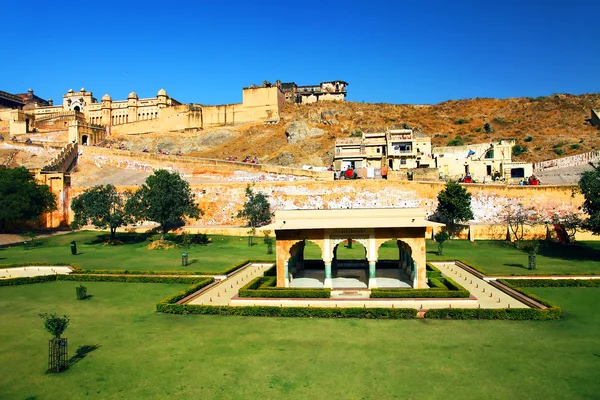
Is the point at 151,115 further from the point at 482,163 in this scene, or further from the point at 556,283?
Result: the point at 556,283

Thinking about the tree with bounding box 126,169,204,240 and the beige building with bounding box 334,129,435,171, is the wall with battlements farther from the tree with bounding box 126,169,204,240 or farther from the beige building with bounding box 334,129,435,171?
the beige building with bounding box 334,129,435,171

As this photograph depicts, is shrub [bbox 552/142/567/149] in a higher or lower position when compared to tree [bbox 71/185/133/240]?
higher

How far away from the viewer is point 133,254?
99.8 feet

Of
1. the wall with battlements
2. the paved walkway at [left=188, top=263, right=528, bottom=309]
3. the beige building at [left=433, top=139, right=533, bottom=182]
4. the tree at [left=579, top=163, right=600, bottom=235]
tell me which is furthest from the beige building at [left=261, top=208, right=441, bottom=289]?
the beige building at [left=433, top=139, right=533, bottom=182]

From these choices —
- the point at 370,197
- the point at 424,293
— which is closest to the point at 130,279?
the point at 424,293

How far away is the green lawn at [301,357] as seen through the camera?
397 inches

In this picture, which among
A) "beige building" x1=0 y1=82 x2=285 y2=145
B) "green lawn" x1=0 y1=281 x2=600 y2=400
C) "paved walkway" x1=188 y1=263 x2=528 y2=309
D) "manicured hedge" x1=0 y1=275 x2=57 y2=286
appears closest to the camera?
"green lawn" x1=0 y1=281 x2=600 y2=400

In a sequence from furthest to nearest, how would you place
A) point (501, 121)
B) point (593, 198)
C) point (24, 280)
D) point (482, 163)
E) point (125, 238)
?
point (501, 121)
point (482, 163)
point (125, 238)
point (593, 198)
point (24, 280)

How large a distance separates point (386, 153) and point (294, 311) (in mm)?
34904

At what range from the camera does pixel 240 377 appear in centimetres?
1083

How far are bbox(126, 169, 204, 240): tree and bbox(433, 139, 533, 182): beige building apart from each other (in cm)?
2504

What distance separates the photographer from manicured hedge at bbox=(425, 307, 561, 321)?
49.3 ft

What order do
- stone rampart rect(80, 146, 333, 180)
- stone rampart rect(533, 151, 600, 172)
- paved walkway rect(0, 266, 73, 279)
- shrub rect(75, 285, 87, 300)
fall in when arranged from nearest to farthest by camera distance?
shrub rect(75, 285, 87, 300), paved walkway rect(0, 266, 73, 279), stone rampart rect(533, 151, 600, 172), stone rampart rect(80, 146, 333, 180)

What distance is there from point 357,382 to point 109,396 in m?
5.44
